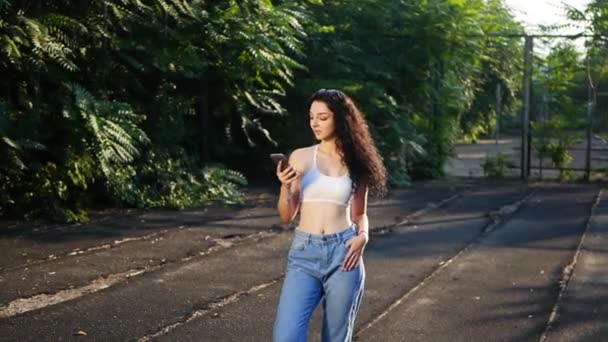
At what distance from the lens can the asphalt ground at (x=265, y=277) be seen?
25.1 ft

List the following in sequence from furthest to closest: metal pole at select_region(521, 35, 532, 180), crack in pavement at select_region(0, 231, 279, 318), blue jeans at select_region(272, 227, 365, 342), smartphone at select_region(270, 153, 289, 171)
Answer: metal pole at select_region(521, 35, 532, 180), crack in pavement at select_region(0, 231, 279, 318), blue jeans at select_region(272, 227, 365, 342), smartphone at select_region(270, 153, 289, 171)

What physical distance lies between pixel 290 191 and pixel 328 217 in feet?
0.76

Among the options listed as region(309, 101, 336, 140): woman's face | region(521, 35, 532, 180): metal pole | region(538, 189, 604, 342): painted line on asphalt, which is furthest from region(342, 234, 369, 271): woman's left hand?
region(521, 35, 532, 180): metal pole

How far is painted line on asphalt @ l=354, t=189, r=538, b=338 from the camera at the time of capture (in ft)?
26.5

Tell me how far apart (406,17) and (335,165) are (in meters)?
15.9

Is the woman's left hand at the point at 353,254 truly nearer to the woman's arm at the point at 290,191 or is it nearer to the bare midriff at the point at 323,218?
the bare midriff at the point at 323,218

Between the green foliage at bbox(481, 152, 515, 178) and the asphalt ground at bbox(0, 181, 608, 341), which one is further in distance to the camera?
the green foliage at bbox(481, 152, 515, 178)

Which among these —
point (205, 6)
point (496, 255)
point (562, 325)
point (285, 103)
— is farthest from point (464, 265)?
point (285, 103)

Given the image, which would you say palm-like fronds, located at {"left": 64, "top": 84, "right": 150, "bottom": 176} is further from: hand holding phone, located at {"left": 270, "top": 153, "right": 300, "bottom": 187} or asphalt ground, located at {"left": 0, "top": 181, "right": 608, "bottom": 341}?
hand holding phone, located at {"left": 270, "top": 153, "right": 300, "bottom": 187}

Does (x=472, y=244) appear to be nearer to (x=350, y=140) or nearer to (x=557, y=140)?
(x=350, y=140)

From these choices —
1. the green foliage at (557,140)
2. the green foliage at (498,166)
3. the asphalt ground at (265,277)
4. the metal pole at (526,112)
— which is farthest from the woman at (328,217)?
the green foliage at (498,166)

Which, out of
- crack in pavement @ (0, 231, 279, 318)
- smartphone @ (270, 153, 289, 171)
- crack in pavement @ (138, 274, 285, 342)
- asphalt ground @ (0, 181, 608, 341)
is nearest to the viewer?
smartphone @ (270, 153, 289, 171)

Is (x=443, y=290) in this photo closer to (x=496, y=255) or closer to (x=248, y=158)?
(x=496, y=255)

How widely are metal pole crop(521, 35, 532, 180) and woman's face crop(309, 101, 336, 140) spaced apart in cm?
1685
